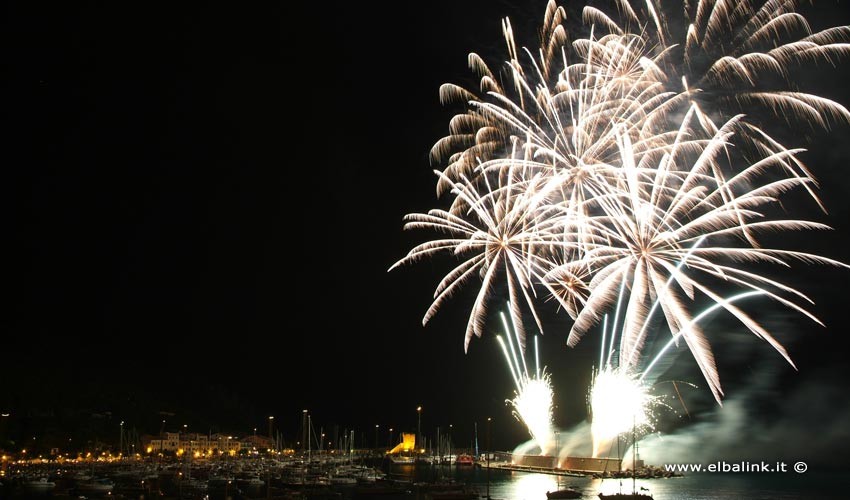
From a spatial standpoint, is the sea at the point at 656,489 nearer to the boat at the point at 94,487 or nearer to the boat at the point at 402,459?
the boat at the point at 94,487

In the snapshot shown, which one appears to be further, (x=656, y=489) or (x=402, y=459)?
(x=402, y=459)

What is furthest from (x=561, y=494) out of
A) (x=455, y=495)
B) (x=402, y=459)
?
(x=402, y=459)

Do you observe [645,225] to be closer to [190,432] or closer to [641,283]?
Answer: [641,283]

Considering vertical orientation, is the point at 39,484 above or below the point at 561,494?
below

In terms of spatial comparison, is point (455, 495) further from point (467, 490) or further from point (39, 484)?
point (39, 484)

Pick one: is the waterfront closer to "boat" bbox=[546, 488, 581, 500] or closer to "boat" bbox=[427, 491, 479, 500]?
"boat" bbox=[427, 491, 479, 500]

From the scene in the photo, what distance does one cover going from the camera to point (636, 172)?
822 inches

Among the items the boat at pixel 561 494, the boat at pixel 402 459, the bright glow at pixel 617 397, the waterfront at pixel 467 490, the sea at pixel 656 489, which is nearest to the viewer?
the bright glow at pixel 617 397

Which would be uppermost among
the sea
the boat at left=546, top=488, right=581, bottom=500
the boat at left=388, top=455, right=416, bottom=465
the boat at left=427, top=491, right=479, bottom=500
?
the boat at left=427, top=491, right=479, bottom=500

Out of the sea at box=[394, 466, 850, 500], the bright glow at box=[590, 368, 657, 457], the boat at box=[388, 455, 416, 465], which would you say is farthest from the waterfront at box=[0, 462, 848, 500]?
the boat at box=[388, 455, 416, 465]

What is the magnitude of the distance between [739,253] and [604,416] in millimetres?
27619

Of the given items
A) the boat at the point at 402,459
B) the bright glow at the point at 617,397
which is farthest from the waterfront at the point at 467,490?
the boat at the point at 402,459

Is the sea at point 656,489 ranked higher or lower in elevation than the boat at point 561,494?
lower

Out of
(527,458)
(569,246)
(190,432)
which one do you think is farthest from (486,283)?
(190,432)
